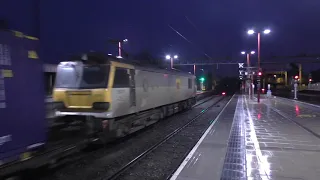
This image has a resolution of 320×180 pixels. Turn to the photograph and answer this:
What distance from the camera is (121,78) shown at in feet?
36.7

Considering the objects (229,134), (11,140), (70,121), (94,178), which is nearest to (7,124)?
(11,140)

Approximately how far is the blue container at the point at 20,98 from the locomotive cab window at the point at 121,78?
4.89 metres

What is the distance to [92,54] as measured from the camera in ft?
34.4

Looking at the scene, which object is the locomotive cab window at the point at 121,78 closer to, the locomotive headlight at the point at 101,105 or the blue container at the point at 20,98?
the locomotive headlight at the point at 101,105

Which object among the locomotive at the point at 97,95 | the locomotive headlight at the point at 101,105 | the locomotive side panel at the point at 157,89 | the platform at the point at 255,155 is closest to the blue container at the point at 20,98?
the platform at the point at 255,155

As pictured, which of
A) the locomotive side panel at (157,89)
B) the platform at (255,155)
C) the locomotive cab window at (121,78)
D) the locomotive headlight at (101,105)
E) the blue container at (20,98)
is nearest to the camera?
the blue container at (20,98)

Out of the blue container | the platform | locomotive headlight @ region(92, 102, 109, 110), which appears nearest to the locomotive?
locomotive headlight @ region(92, 102, 109, 110)

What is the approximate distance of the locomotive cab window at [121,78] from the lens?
1070 centimetres

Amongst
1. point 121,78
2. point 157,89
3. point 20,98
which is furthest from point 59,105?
point 157,89

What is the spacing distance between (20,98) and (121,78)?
602cm

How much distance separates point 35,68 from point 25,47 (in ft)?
1.40

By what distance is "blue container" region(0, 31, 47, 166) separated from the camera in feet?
16.3

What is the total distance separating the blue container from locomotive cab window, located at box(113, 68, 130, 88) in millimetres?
4895

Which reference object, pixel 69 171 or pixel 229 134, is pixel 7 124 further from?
pixel 229 134
